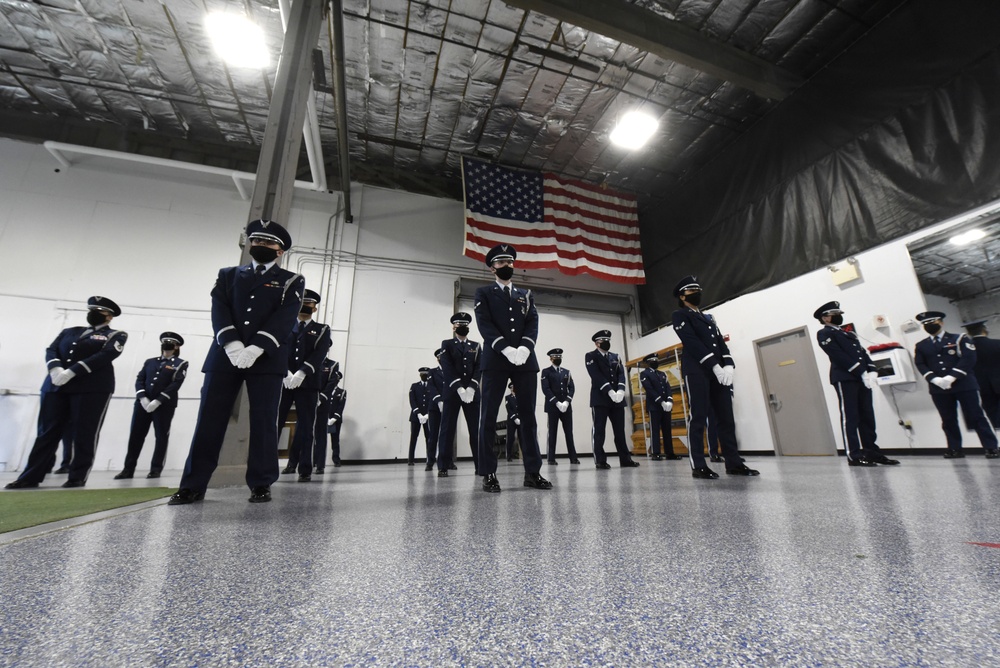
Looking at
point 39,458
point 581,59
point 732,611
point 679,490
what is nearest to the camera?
point 732,611

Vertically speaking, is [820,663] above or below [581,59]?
below

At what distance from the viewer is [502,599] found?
A: 673 millimetres

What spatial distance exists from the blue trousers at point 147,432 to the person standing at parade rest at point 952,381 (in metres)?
8.89

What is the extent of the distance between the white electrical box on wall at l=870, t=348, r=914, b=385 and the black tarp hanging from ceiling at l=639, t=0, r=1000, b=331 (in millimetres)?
1512

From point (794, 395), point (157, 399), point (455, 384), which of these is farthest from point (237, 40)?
point (794, 395)

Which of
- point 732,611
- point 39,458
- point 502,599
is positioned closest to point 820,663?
point 732,611

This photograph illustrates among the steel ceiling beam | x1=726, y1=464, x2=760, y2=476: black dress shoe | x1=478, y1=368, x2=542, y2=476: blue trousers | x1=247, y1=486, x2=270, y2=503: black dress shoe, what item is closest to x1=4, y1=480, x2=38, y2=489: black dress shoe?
x1=247, y1=486, x2=270, y2=503: black dress shoe

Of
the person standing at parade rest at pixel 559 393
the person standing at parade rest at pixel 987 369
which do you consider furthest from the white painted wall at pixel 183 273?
the person standing at parade rest at pixel 987 369

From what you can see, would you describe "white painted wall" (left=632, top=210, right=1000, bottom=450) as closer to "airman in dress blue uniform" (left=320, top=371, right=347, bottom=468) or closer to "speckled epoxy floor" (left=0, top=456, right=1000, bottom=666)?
"speckled epoxy floor" (left=0, top=456, right=1000, bottom=666)

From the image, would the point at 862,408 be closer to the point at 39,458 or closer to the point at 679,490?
the point at 679,490

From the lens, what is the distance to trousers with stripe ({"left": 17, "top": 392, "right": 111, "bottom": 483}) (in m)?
3.14

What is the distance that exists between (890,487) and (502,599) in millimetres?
2318

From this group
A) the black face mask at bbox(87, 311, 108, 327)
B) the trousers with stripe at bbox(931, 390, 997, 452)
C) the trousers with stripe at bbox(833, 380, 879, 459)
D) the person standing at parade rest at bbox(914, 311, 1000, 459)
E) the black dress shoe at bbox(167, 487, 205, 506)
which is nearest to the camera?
the black dress shoe at bbox(167, 487, 205, 506)

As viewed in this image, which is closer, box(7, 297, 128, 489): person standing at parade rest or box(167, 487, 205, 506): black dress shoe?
box(167, 487, 205, 506): black dress shoe
